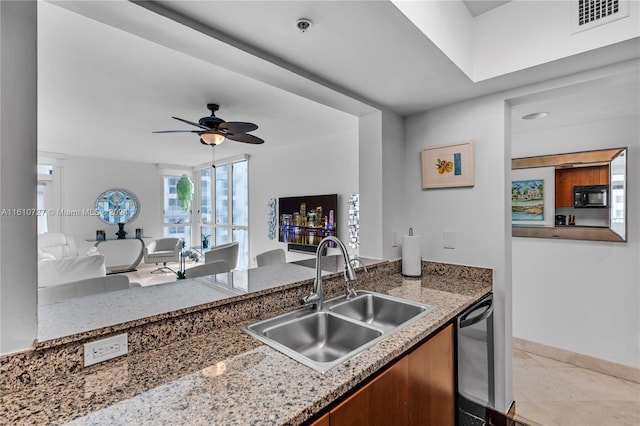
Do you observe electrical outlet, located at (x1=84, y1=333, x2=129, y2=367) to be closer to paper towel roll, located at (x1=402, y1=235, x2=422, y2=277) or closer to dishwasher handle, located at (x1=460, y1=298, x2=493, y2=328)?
dishwasher handle, located at (x1=460, y1=298, x2=493, y2=328)

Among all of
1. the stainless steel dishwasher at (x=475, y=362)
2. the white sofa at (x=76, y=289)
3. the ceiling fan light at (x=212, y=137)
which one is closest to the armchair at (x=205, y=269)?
the white sofa at (x=76, y=289)

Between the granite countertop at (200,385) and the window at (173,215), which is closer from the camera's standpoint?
the granite countertop at (200,385)

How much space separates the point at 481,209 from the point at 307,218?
2654mm

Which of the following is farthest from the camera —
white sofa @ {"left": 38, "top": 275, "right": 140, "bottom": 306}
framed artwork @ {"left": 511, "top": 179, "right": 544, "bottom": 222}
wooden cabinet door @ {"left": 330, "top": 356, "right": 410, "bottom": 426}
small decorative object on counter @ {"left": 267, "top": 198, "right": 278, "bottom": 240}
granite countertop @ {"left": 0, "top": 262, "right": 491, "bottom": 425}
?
small decorative object on counter @ {"left": 267, "top": 198, "right": 278, "bottom": 240}

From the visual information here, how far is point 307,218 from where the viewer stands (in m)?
4.31

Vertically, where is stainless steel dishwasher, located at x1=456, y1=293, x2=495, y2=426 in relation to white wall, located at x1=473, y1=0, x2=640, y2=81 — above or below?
below

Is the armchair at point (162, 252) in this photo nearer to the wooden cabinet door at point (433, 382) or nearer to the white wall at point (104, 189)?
the white wall at point (104, 189)

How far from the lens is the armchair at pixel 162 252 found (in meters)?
5.71

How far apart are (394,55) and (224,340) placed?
58.2 inches

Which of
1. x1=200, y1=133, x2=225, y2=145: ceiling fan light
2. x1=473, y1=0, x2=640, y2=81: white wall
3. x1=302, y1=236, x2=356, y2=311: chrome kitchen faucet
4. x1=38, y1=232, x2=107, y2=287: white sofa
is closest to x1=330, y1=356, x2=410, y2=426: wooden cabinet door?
x1=302, y1=236, x2=356, y2=311: chrome kitchen faucet

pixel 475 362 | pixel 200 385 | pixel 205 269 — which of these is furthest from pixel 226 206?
pixel 200 385

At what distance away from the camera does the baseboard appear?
230 centimetres

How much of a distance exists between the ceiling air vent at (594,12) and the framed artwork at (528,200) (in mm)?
1728

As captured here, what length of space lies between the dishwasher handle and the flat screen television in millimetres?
2275
